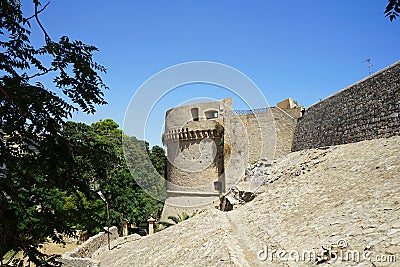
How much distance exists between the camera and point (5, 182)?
284 centimetres

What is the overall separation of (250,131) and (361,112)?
8.50 metres

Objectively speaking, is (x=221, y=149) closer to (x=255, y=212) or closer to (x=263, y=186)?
(x=263, y=186)

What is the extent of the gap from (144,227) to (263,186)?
13.9m

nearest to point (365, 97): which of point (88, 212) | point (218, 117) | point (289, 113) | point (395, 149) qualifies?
point (395, 149)

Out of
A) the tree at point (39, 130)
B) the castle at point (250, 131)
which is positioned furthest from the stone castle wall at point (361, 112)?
the tree at point (39, 130)

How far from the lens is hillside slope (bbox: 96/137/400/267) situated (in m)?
3.60

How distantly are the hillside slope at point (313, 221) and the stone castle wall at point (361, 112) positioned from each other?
50 cm

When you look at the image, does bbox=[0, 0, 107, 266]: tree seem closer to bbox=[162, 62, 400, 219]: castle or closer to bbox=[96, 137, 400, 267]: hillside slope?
bbox=[96, 137, 400, 267]: hillside slope

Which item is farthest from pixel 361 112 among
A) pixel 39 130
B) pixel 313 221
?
pixel 39 130

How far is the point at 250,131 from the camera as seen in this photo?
16.8 metres

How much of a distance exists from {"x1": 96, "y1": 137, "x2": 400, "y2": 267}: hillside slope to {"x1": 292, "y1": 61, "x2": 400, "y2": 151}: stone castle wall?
505 mm

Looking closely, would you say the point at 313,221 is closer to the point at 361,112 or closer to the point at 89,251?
the point at 361,112

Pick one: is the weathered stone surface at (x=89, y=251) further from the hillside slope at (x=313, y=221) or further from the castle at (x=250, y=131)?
the castle at (x=250, y=131)

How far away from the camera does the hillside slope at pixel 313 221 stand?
360cm
